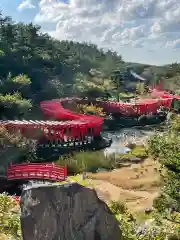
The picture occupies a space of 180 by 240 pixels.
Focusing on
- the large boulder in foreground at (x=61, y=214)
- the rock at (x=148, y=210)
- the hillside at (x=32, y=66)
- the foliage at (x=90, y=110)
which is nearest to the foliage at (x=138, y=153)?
the rock at (x=148, y=210)

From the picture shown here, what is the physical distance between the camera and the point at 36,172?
2408 cm

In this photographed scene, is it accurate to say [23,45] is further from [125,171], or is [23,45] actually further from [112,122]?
[125,171]

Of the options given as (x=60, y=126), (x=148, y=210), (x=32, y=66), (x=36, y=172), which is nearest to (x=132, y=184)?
(x=148, y=210)

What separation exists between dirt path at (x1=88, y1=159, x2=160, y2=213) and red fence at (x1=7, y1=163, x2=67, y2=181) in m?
2.45

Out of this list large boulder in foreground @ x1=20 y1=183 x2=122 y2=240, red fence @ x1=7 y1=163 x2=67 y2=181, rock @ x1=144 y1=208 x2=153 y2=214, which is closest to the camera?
Result: large boulder in foreground @ x1=20 y1=183 x2=122 y2=240

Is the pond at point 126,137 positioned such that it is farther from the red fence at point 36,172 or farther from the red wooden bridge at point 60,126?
the red fence at point 36,172

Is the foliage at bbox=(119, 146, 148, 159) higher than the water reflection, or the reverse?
the foliage at bbox=(119, 146, 148, 159)

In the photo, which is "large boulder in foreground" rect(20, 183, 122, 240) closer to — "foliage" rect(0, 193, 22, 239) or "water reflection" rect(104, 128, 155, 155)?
"foliage" rect(0, 193, 22, 239)

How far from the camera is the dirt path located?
2263 cm

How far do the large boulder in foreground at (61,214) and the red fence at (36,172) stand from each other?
13.9 meters

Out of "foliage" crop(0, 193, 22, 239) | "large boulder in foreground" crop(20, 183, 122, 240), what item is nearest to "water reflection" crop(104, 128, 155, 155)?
"foliage" crop(0, 193, 22, 239)

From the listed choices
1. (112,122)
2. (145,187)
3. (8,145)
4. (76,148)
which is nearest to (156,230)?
(145,187)

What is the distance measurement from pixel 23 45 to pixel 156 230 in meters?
53.2

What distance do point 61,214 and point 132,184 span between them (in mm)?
17464
